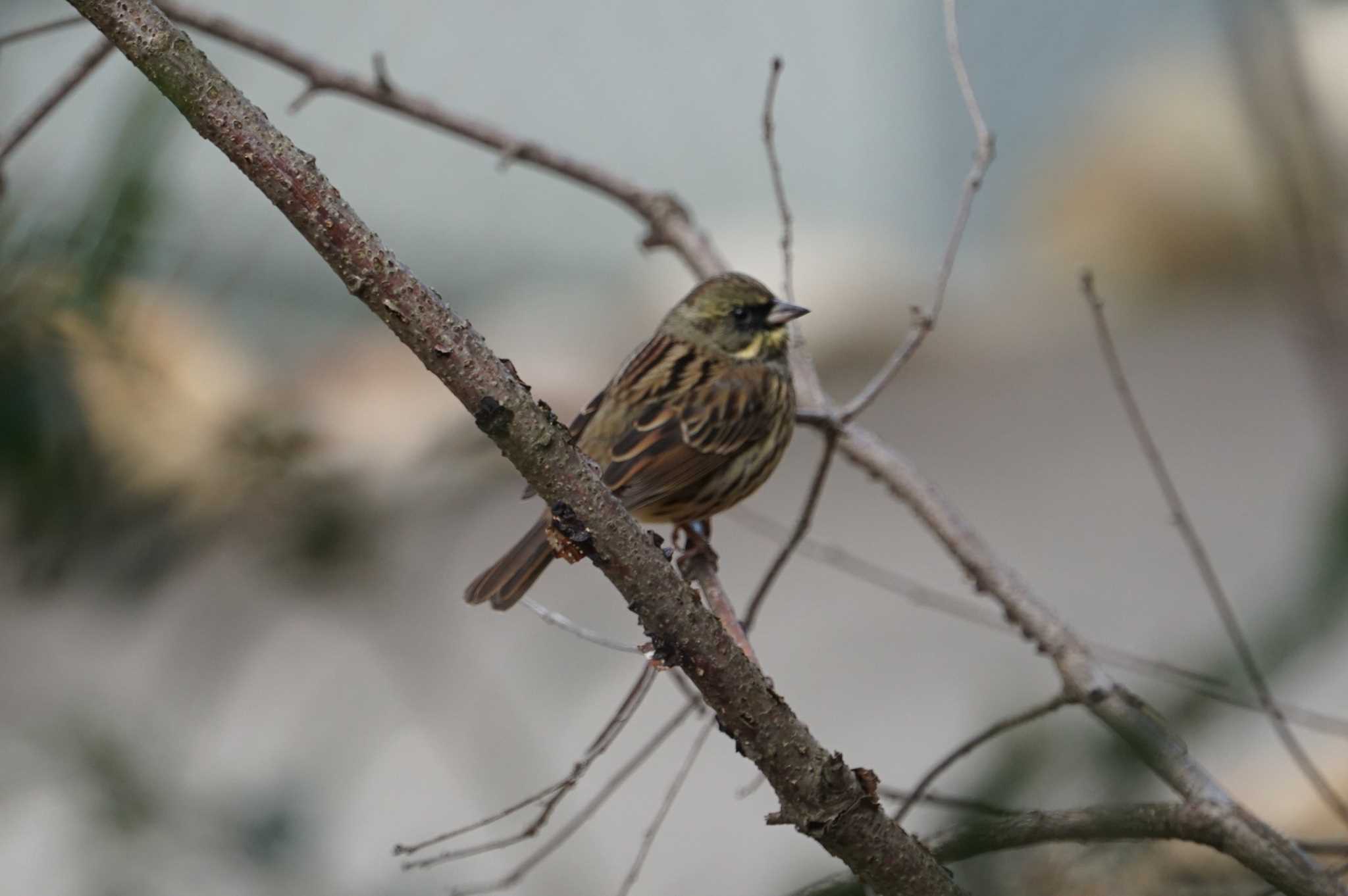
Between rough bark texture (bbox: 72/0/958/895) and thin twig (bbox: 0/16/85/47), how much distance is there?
347 mm

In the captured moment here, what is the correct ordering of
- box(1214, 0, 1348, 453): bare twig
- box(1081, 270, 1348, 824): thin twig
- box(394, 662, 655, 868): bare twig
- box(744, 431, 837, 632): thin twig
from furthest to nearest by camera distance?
box(744, 431, 837, 632): thin twig → box(394, 662, 655, 868): bare twig → box(1214, 0, 1348, 453): bare twig → box(1081, 270, 1348, 824): thin twig

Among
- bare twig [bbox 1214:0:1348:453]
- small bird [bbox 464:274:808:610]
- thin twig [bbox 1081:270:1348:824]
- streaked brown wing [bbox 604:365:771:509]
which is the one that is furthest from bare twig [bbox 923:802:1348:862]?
streaked brown wing [bbox 604:365:771:509]

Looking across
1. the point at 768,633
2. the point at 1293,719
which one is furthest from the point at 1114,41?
the point at 1293,719

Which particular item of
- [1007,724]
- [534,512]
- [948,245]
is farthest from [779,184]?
[534,512]

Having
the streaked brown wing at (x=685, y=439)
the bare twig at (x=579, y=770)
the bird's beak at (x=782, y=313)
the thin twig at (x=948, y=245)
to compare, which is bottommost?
the bare twig at (x=579, y=770)

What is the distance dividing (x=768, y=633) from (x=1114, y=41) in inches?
139

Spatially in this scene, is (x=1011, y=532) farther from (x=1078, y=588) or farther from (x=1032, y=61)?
(x=1032, y=61)

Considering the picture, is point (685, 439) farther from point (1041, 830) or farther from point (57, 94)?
point (1041, 830)

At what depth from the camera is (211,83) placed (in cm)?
95

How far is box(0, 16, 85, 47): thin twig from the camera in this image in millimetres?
1353

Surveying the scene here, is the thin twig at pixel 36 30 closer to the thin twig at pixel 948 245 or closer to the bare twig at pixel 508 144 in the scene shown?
the bare twig at pixel 508 144

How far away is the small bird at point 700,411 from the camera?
7.32ft

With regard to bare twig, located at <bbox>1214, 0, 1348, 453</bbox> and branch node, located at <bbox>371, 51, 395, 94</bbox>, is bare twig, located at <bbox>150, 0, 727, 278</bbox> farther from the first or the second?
bare twig, located at <bbox>1214, 0, 1348, 453</bbox>

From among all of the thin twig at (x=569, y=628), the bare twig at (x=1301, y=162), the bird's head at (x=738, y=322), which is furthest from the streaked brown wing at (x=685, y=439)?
the bare twig at (x=1301, y=162)
